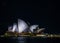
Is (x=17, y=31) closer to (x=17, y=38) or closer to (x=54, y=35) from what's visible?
(x=17, y=38)

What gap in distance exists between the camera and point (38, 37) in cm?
2034

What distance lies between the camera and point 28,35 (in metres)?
19.8

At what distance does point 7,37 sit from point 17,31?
221cm

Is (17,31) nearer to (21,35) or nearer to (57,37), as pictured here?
(21,35)

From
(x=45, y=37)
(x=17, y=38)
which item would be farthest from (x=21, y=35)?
(x=45, y=37)

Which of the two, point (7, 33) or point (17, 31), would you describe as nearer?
point (7, 33)

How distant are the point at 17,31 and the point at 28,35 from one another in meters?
2.45

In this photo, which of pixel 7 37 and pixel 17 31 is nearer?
pixel 7 37

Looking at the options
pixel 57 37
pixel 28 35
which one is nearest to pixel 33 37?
pixel 28 35

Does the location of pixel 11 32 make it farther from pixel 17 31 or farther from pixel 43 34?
pixel 43 34

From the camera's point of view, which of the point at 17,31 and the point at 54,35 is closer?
the point at 54,35

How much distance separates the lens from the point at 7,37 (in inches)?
786

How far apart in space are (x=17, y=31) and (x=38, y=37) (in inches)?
92.6

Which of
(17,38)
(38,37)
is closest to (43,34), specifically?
(38,37)
